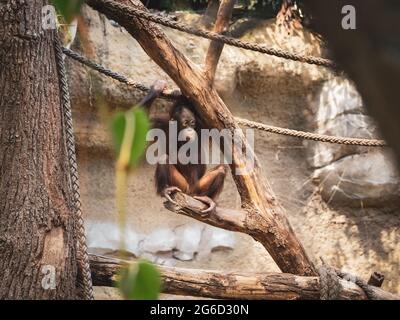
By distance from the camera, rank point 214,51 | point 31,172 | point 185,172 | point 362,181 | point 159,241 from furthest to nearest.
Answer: point 362,181 < point 159,241 < point 185,172 < point 214,51 < point 31,172

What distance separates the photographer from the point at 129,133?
52cm

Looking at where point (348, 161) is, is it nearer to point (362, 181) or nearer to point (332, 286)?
point (362, 181)

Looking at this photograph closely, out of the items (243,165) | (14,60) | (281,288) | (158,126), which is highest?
(158,126)

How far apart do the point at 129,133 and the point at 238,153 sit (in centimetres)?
305

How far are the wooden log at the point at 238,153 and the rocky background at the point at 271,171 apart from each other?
275 centimetres

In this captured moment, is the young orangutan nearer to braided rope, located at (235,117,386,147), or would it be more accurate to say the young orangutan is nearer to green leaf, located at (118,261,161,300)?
braided rope, located at (235,117,386,147)

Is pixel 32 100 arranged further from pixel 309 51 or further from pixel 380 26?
pixel 309 51

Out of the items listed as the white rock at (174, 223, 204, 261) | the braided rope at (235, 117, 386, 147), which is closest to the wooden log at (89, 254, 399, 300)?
the braided rope at (235, 117, 386, 147)

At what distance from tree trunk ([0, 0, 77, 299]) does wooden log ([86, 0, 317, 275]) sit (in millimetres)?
672

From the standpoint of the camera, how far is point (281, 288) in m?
3.38

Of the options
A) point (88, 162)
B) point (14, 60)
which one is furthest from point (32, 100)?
point (88, 162)

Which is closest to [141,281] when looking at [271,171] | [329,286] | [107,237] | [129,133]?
[129,133]

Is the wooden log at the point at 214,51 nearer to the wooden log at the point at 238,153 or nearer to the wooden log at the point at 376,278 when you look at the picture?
the wooden log at the point at 238,153

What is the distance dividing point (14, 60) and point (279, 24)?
4273 mm
